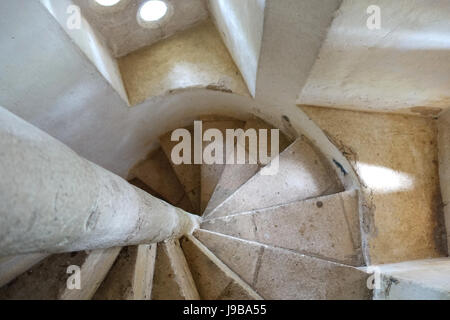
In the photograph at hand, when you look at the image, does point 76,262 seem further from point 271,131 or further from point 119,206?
point 271,131

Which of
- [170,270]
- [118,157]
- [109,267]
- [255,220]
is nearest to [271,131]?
[255,220]

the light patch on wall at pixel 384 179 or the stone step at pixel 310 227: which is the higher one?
the light patch on wall at pixel 384 179

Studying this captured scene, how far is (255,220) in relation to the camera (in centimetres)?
332

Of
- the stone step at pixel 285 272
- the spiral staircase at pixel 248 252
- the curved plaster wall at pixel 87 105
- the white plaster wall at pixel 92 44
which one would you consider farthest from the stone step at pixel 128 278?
the white plaster wall at pixel 92 44

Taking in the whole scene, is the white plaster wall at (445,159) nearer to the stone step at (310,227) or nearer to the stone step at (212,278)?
the stone step at (310,227)

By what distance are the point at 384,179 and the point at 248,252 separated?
1330 millimetres

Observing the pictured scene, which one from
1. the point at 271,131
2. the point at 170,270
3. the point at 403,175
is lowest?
the point at 170,270

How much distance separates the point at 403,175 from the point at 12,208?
2.74 metres

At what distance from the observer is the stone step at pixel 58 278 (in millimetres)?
1749

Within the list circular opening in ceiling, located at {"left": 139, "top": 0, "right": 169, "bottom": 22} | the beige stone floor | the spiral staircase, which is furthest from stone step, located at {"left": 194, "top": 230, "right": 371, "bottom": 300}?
circular opening in ceiling, located at {"left": 139, "top": 0, "right": 169, "bottom": 22}

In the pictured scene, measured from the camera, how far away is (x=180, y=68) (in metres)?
3.43

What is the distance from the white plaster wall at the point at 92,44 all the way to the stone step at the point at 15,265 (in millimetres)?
1469

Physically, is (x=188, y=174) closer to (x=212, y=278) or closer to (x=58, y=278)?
(x=212, y=278)

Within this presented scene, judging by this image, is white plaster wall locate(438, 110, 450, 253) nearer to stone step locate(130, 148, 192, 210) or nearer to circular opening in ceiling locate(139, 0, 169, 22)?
circular opening in ceiling locate(139, 0, 169, 22)
